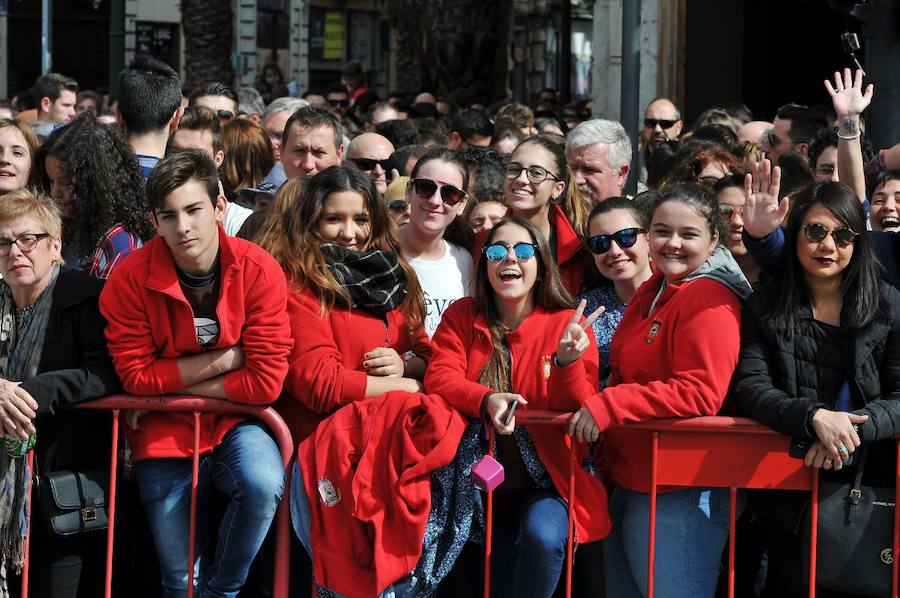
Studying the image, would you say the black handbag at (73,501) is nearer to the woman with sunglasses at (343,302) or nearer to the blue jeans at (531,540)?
the woman with sunglasses at (343,302)

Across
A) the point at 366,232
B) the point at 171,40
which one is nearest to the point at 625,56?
the point at 366,232

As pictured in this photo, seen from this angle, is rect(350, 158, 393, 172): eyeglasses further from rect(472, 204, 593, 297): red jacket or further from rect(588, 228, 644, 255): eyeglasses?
rect(588, 228, 644, 255): eyeglasses

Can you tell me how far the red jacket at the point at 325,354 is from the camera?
4.82 m

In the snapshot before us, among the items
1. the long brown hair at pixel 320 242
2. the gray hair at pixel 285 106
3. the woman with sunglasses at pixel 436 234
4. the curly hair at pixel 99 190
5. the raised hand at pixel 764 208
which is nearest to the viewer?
the raised hand at pixel 764 208

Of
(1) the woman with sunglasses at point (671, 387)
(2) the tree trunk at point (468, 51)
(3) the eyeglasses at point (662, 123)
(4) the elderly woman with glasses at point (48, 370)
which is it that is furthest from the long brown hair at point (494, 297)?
(2) the tree trunk at point (468, 51)

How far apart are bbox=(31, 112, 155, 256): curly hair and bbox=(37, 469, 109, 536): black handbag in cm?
109

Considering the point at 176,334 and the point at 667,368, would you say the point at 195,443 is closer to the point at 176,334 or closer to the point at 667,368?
the point at 176,334

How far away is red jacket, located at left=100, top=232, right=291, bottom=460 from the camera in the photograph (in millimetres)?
4707

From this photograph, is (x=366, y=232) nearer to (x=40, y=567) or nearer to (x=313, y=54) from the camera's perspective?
(x=40, y=567)

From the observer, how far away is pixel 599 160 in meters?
6.94

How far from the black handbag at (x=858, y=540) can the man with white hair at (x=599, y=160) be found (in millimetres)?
2729

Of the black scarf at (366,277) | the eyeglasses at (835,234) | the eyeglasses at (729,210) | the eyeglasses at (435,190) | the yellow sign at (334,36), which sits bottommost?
the black scarf at (366,277)

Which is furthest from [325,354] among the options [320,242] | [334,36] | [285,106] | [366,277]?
[334,36]

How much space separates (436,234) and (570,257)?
1.97ft
